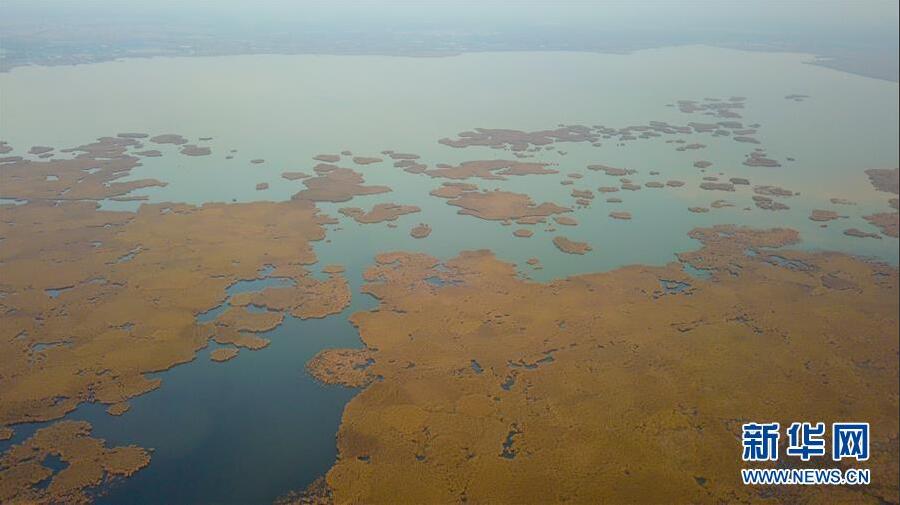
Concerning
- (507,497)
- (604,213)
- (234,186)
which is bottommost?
(507,497)

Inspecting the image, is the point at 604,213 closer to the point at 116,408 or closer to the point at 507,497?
the point at 507,497

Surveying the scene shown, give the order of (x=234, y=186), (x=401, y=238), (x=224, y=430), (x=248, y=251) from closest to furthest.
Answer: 1. (x=224, y=430)
2. (x=248, y=251)
3. (x=401, y=238)
4. (x=234, y=186)

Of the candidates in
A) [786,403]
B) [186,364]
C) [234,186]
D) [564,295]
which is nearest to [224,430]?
[186,364]

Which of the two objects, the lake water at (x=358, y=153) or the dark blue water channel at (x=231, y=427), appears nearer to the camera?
the dark blue water channel at (x=231, y=427)

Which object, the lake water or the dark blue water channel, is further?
the lake water
